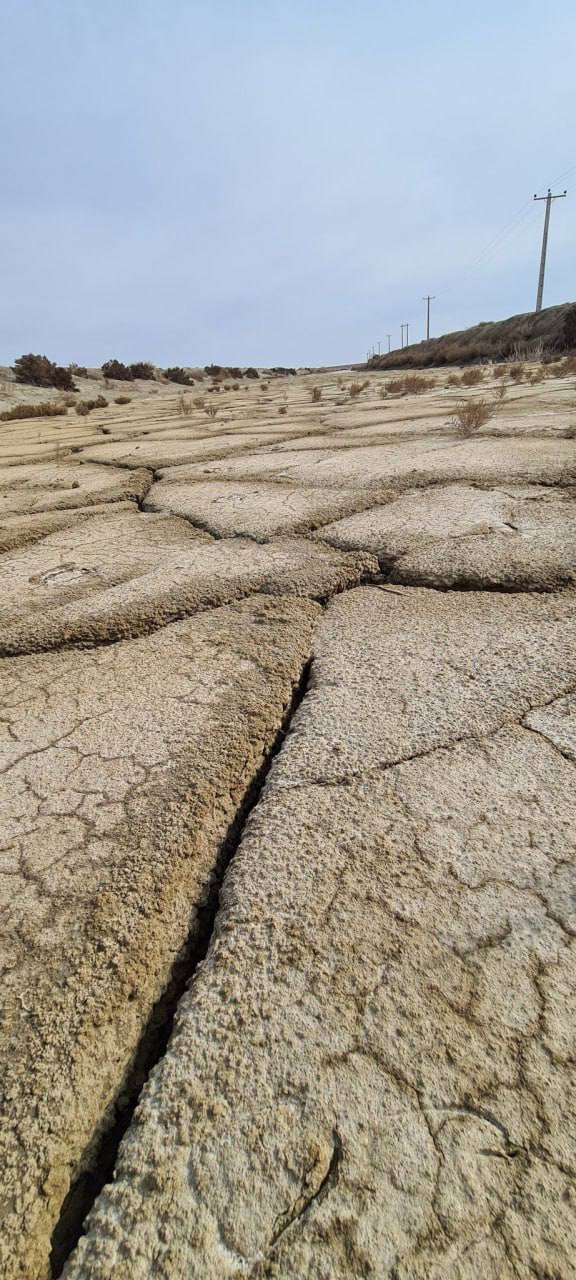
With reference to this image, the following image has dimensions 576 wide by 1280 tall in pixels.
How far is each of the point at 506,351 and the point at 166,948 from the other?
49.2ft

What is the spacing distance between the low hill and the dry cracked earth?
10.5 m

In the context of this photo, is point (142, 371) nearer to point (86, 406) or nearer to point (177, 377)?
point (177, 377)

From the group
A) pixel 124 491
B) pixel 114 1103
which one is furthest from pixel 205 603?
pixel 124 491

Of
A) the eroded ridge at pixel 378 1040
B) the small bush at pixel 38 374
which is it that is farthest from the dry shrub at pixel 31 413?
the eroded ridge at pixel 378 1040

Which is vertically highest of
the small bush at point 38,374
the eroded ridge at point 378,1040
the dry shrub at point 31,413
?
the small bush at point 38,374

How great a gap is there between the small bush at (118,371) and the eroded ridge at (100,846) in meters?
14.1

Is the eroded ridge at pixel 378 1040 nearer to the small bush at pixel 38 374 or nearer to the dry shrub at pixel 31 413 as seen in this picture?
the dry shrub at pixel 31 413

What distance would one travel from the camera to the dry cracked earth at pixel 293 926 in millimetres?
349

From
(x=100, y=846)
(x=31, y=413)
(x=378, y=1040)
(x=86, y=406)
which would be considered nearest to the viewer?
(x=378, y=1040)

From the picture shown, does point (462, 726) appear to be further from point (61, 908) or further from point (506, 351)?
point (506, 351)

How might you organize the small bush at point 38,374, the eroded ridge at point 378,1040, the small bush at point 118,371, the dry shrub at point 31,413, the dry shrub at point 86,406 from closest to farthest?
the eroded ridge at point 378,1040
the dry shrub at point 86,406
the dry shrub at point 31,413
the small bush at point 38,374
the small bush at point 118,371

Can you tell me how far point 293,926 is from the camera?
0.50m

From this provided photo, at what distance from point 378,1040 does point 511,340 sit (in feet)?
52.3

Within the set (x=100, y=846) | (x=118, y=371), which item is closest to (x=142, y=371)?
(x=118, y=371)
